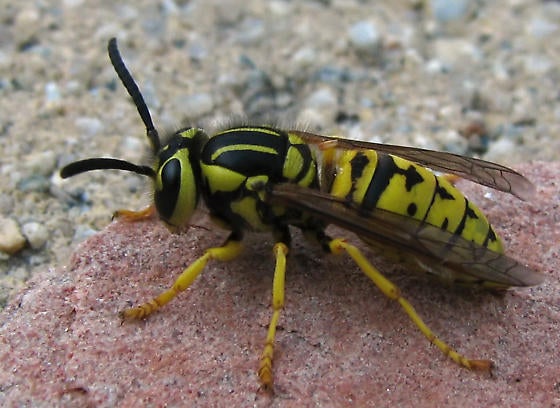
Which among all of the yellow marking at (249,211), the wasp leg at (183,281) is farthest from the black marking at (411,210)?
the wasp leg at (183,281)

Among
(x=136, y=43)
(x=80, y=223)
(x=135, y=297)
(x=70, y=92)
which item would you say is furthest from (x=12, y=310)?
(x=136, y=43)

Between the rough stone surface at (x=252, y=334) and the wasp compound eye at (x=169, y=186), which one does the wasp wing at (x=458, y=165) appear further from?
the wasp compound eye at (x=169, y=186)

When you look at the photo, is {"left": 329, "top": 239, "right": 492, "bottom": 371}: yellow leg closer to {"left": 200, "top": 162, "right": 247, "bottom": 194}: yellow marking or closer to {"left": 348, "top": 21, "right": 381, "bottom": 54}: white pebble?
{"left": 200, "top": 162, "right": 247, "bottom": 194}: yellow marking

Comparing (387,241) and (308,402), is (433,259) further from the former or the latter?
(308,402)

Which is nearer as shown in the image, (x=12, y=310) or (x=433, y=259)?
(x=433, y=259)

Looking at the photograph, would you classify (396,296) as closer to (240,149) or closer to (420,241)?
(420,241)

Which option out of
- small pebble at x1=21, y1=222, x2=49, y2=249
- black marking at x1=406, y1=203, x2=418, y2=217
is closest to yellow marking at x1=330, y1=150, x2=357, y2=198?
black marking at x1=406, y1=203, x2=418, y2=217
